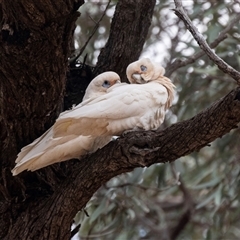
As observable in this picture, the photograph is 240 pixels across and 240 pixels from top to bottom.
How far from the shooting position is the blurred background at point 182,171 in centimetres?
288

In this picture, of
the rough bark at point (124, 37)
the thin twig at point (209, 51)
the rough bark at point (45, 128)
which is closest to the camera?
the thin twig at point (209, 51)

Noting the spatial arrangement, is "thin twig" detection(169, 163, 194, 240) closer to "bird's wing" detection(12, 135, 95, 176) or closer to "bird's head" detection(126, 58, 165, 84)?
"bird's head" detection(126, 58, 165, 84)

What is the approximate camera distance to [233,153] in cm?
319

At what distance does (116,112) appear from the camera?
162 centimetres

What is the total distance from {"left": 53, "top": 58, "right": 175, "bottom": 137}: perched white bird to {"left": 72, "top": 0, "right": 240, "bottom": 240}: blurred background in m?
0.88

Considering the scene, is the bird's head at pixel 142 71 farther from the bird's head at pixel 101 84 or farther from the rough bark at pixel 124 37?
the rough bark at pixel 124 37

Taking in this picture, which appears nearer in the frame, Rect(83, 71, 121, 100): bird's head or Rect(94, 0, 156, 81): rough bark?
Rect(83, 71, 121, 100): bird's head

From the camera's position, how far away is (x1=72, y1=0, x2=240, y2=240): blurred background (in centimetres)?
288

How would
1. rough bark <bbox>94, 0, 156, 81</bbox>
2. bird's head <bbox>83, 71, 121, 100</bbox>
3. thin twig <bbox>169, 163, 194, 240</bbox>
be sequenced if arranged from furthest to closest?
thin twig <bbox>169, 163, 194, 240</bbox>, rough bark <bbox>94, 0, 156, 81</bbox>, bird's head <bbox>83, 71, 121, 100</bbox>

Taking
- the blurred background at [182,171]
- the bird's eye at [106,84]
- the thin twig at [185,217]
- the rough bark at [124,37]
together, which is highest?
the rough bark at [124,37]

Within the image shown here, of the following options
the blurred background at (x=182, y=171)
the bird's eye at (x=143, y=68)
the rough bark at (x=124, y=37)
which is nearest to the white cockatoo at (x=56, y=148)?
the bird's eye at (x=143, y=68)

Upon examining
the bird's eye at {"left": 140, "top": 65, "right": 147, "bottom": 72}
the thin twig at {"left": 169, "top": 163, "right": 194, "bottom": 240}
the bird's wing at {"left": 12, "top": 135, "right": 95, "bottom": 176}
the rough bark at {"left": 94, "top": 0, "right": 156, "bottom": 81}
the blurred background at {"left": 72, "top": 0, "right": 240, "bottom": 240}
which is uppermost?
the rough bark at {"left": 94, "top": 0, "right": 156, "bottom": 81}

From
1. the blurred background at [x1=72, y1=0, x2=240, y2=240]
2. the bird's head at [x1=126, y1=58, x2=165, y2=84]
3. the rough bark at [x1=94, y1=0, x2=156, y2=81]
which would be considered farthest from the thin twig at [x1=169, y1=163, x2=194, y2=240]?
the bird's head at [x1=126, y1=58, x2=165, y2=84]

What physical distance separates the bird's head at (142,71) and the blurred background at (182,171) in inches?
30.0
